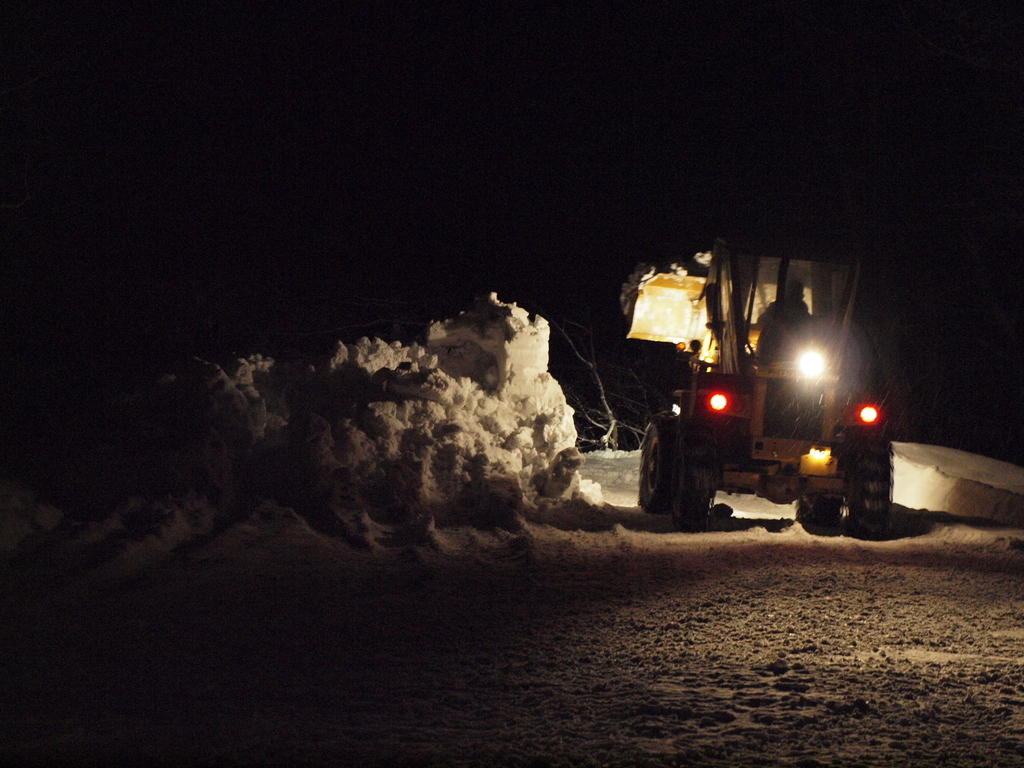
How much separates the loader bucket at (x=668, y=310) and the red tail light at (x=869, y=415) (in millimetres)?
2965

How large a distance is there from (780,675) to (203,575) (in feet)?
13.9

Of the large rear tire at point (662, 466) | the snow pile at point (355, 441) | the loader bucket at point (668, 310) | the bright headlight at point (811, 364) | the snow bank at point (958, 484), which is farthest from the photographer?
the snow bank at point (958, 484)

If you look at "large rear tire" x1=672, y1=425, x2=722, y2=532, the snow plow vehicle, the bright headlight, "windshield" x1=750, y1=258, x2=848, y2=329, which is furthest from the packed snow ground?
"windshield" x1=750, y1=258, x2=848, y2=329

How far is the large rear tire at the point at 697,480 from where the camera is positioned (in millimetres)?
9297

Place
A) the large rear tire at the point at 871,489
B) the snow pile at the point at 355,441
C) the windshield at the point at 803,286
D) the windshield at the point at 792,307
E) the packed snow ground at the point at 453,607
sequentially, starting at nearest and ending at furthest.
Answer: the packed snow ground at the point at 453,607
the snow pile at the point at 355,441
the large rear tire at the point at 871,489
the windshield at the point at 792,307
the windshield at the point at 803,286

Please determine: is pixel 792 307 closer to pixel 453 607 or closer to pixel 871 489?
pixel 871 489

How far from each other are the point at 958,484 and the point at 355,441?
341 inches

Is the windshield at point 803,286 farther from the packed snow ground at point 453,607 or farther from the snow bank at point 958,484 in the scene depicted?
the snow bank at point 958,484

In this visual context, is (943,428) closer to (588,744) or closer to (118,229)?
(118,229)

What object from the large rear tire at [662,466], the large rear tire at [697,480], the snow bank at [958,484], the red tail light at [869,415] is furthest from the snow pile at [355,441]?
the snow bank at [958,484]

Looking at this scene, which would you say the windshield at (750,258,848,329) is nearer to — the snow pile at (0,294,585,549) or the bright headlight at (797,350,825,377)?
the bright headlight at (797,350,825,377)

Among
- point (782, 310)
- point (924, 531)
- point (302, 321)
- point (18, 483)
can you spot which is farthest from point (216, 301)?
point (924, 531)

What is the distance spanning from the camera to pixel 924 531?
1034cm

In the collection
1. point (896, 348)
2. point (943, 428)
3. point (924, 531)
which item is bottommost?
point (924, 531)
